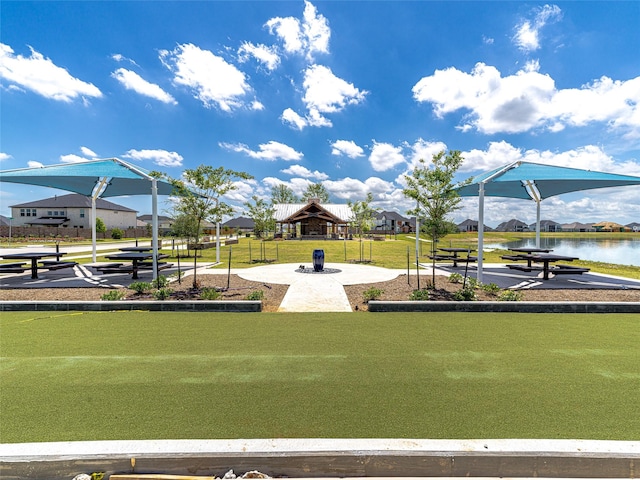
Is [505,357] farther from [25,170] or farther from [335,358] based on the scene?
[25,170]

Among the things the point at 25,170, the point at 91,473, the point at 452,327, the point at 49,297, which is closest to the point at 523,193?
the point at 452,327

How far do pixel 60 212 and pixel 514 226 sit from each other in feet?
445

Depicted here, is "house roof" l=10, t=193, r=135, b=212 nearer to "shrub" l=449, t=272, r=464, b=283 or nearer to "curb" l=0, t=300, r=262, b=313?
"curb" l=0, t=300, r=262, b=313

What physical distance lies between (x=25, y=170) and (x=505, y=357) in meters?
15.0

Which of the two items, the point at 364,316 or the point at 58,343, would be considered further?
the point at 364,316

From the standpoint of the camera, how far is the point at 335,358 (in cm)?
429

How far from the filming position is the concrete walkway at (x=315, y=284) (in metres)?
7.44

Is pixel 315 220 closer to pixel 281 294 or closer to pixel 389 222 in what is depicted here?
pixel 281 294

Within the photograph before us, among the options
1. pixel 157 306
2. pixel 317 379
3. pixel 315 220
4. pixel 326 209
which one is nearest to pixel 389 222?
pixel 326 209

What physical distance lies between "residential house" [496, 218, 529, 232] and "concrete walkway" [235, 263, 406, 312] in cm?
12274

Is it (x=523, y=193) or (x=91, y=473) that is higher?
(x=523, y=193)

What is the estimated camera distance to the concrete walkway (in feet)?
24.4

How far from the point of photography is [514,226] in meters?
114

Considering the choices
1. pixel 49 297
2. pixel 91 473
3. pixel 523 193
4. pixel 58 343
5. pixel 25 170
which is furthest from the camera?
pixel 523 193
